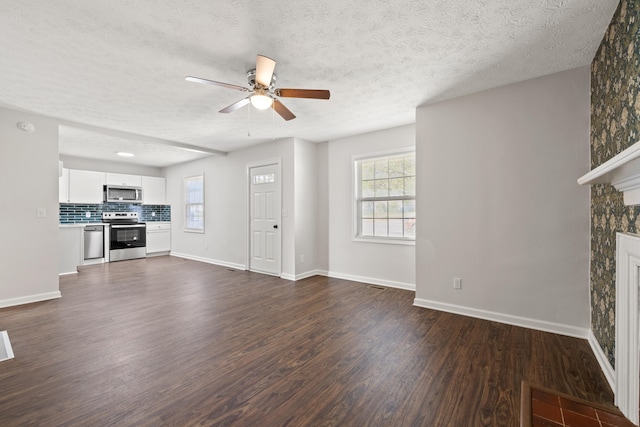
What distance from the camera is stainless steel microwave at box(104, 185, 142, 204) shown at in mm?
6691

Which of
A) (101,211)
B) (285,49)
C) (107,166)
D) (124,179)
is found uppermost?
(285,49)

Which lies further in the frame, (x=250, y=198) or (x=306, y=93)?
(x=250, y=198)

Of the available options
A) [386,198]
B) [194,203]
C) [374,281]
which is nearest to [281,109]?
[386,198]

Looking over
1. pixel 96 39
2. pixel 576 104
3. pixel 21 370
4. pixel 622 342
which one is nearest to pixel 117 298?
pixel 21 370

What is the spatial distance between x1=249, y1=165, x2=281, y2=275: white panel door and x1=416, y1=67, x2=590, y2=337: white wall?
104 inches

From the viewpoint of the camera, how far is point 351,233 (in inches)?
190

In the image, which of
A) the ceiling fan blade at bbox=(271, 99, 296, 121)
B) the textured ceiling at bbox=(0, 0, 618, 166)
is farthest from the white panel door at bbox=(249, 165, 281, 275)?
the ceiling fan blade at bbox=(271, 99, 296, 121)

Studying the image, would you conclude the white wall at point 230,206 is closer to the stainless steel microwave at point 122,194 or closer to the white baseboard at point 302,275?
the white baseboard at point 302,275

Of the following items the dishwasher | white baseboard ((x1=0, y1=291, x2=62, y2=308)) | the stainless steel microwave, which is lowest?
white baseboard ((x1=0, y1=291, x2=62, y2=308))

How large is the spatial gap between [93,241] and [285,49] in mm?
6448

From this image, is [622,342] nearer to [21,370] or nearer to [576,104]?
[576,104]

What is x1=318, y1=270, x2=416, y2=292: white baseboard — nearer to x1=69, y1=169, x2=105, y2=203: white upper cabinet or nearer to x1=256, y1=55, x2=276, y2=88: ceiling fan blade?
x1=256, y1=55, x2=276, y2=88: ceiling fan blade

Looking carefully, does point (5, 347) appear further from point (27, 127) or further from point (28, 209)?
point (27, 127)

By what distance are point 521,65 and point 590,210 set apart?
4.72ft
